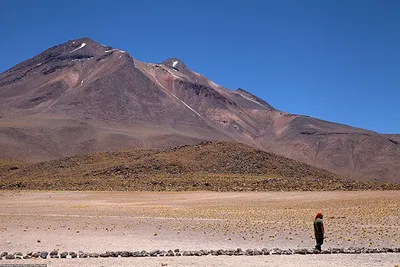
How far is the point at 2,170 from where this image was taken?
308 ft

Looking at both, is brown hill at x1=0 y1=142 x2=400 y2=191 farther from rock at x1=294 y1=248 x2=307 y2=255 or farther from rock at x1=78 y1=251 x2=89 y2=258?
rock at x1=78 y1=251 x2=89 y2=258

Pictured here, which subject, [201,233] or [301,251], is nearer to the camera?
[301,251]

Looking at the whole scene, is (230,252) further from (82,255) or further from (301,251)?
(82,255)

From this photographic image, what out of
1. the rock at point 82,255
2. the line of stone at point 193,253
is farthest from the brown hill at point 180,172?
the rock at point 82,255

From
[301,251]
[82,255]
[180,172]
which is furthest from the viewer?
[180,172]

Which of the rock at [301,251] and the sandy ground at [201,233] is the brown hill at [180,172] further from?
the rock at [301,251]

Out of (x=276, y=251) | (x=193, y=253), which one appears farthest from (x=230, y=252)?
(x=276, y=251)

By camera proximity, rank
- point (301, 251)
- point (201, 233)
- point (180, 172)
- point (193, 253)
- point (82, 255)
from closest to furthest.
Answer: point (82, 255) < point (193, 253) < point (301, 251) < point (201, 233) < point (180, 172)

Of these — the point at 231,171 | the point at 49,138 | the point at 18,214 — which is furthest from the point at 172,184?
the point at 49,138

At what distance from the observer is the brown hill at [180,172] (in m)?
67.0

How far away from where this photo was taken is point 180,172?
81.6m

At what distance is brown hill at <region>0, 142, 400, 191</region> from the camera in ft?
220

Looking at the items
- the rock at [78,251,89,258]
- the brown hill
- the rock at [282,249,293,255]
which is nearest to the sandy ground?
the rock at [282,249,293,255]

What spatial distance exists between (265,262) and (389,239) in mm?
7920
